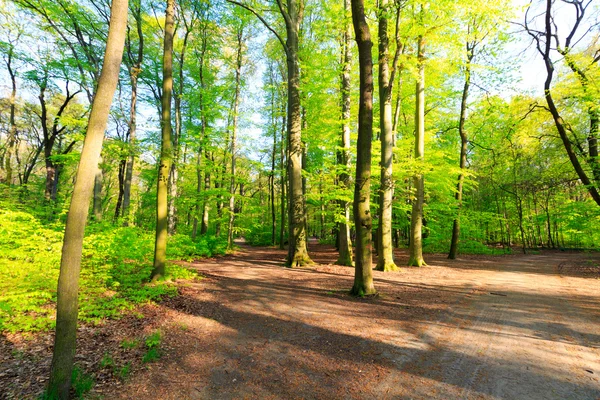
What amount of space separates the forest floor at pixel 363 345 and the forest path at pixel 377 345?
2cm

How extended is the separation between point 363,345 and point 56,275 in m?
6.64

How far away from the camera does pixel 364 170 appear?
668 centimetres

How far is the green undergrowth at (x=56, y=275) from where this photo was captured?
15.3 ft

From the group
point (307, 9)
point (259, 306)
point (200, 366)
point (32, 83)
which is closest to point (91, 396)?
point (200, 366)

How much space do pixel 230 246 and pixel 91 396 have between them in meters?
14.7

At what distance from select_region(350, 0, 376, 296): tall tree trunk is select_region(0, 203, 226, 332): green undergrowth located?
4.67 meters

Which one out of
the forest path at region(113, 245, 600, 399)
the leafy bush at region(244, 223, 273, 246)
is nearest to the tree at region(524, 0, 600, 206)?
the forest path at region(113, 245, 600, 399)

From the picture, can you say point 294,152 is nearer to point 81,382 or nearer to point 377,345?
point 377,345

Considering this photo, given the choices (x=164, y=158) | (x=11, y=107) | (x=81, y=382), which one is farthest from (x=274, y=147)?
(x=81, y=382)

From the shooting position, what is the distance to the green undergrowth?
466 cm

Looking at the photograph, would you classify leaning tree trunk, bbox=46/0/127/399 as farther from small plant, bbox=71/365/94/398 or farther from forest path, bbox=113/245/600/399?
forest path, bbox=113/245/600/399

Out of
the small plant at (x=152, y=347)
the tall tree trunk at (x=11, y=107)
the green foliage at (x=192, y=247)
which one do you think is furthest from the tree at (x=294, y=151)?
the tall tree trunk at (x=11, y=107)

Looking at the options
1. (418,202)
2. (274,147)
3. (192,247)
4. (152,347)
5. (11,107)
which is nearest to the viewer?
(152,347)

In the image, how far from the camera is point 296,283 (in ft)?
26.9
